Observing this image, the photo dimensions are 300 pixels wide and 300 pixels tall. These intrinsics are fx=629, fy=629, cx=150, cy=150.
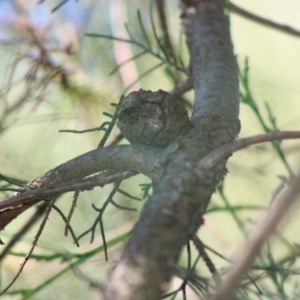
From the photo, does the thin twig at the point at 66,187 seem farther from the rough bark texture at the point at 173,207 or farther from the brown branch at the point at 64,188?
the rough bark texture at the point at 173,207

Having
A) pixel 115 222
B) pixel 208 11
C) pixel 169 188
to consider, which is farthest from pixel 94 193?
pixel 169 188

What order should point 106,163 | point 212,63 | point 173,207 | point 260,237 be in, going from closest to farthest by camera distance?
point 260,237 < point 173,207 < point 106,163 < point 212,63

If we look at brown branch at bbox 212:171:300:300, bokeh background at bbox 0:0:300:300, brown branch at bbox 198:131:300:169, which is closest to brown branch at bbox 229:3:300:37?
bokeh background at bbox 0:0:300:300

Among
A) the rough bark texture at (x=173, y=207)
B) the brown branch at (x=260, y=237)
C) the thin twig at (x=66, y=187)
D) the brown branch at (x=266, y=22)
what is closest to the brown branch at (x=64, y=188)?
the thin twig at (x=66, y=187)

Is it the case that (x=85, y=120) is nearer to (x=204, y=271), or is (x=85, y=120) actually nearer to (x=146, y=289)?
(x=204, y=271)

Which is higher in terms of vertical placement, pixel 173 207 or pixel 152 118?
pixel 152 118

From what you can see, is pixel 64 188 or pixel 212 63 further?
pixel 212 63

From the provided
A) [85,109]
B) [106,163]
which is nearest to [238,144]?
[106,163]

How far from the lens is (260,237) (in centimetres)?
39

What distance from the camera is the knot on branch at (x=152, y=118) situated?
657 millimetres

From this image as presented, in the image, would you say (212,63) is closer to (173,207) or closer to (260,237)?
(173,207)

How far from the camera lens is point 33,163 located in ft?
5.93

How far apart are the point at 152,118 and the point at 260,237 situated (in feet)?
1.00

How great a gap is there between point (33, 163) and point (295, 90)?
760 mm
